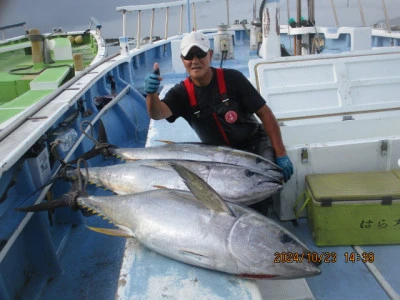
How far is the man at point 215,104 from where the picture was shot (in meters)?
2.63

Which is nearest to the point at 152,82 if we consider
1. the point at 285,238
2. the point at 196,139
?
the point at 196,139

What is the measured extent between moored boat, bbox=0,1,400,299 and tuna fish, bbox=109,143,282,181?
324 millimetres

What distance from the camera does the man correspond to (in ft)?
8.63

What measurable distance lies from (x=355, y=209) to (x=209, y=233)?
112cm

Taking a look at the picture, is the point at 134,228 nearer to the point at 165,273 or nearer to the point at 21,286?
the point at 165,273

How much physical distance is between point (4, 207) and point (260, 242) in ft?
5.53

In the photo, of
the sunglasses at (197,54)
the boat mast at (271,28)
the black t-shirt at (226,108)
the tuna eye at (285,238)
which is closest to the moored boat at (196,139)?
the boat mast at (271,28)

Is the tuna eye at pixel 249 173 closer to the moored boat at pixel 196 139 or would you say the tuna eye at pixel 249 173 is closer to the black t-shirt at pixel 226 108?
the moored boat at pixel 196 139

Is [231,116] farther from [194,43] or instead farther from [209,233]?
[209,233]

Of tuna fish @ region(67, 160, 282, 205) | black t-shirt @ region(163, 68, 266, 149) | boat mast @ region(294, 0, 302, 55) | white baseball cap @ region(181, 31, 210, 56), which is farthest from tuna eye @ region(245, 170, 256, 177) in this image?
boat mast @ region(294, 0, 302, 55)

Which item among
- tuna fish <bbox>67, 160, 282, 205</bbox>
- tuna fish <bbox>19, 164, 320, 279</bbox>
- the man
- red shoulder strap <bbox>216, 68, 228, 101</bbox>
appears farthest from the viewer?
red shoulder strap <bbox>216, 68, 228, 101</bbox>

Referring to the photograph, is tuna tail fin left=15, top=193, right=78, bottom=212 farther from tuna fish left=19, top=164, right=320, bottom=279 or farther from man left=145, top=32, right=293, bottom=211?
man left=145, top=32, right=293, bottom=211

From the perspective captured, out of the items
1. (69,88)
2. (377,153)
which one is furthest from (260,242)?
(69,88)

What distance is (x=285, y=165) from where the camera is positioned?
2.52 metres
